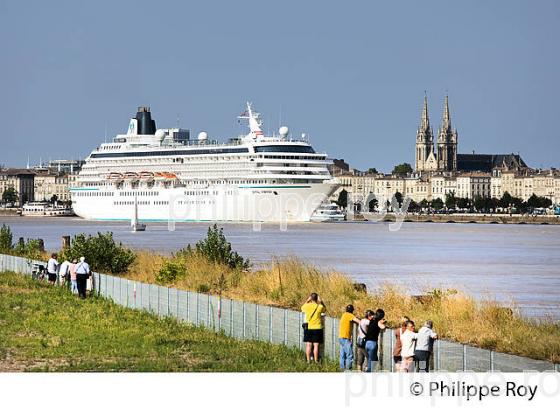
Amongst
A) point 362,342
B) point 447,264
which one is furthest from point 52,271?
point 447,264

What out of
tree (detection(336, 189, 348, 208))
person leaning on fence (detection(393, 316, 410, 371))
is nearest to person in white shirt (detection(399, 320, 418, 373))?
person leaning on fence (detection(393, 316, 410, 371))

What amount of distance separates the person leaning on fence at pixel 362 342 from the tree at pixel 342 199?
5916 inches

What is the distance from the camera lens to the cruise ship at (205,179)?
268 feet

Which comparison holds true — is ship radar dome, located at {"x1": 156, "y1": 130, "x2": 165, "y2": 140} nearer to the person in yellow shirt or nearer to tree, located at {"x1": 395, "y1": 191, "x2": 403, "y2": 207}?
the person in yellow shirt

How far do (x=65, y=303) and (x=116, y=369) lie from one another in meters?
7.68

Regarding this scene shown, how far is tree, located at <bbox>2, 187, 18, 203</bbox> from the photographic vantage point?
181 metres

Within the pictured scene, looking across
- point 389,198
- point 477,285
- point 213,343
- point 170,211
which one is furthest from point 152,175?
point 389,198

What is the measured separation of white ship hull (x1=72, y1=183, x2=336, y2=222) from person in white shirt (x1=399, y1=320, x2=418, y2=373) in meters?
68.1

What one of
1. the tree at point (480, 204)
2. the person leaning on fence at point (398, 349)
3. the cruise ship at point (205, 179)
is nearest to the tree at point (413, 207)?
the tree at point (480, 204)

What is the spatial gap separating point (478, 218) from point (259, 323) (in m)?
114

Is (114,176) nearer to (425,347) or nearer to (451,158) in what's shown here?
(425,347)

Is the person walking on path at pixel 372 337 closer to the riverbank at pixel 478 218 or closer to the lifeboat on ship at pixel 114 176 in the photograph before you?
the lifeboat on ship at pixel 114 176

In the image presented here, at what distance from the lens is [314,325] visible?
14.1 m
